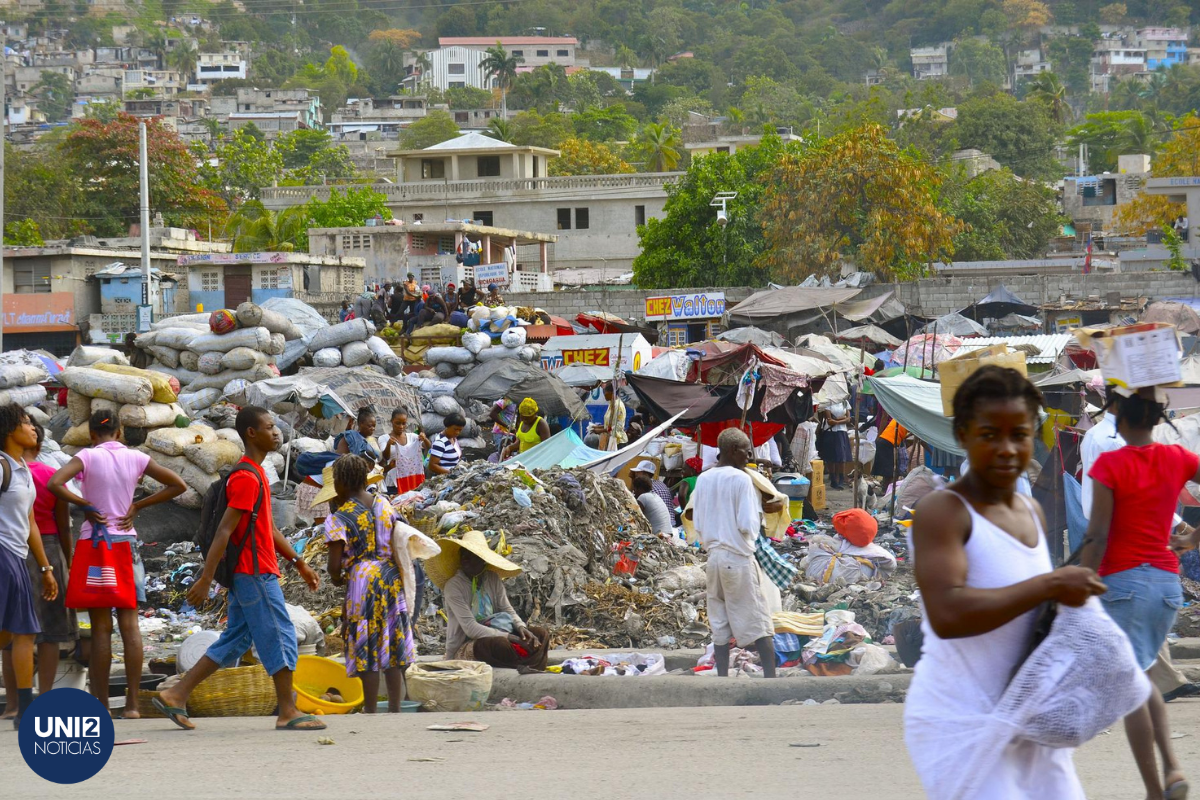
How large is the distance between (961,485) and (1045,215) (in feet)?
175

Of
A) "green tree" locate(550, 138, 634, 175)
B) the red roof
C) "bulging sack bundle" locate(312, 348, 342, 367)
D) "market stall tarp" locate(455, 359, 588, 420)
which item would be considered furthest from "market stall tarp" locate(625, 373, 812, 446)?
the red roof

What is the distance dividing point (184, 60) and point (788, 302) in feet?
469

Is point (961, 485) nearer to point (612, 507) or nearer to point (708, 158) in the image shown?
point (612, 507)

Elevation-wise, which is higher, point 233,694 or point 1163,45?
point 1163,45

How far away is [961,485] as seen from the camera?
9.11 ft

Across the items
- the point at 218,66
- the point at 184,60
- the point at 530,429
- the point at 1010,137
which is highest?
the point at 184,60

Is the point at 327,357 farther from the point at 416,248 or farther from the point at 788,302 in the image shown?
the point at 416,248

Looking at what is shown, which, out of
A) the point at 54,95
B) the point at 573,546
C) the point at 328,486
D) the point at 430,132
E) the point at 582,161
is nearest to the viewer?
the point at 328,486

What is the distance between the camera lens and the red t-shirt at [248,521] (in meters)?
5.67

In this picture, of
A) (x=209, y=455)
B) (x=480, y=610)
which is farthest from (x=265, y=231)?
(x=480, y=610)

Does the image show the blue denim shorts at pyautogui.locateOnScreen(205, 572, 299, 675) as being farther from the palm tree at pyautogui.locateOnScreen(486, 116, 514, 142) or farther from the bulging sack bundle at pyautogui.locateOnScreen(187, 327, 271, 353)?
the palm tree at pyautogui.locateOnScreen(486, 116, 514, 142)

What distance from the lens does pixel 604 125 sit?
9225cm

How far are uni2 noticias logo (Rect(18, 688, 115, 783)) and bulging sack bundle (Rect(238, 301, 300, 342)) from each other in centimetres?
1291

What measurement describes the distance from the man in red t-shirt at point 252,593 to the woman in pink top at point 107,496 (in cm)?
37
